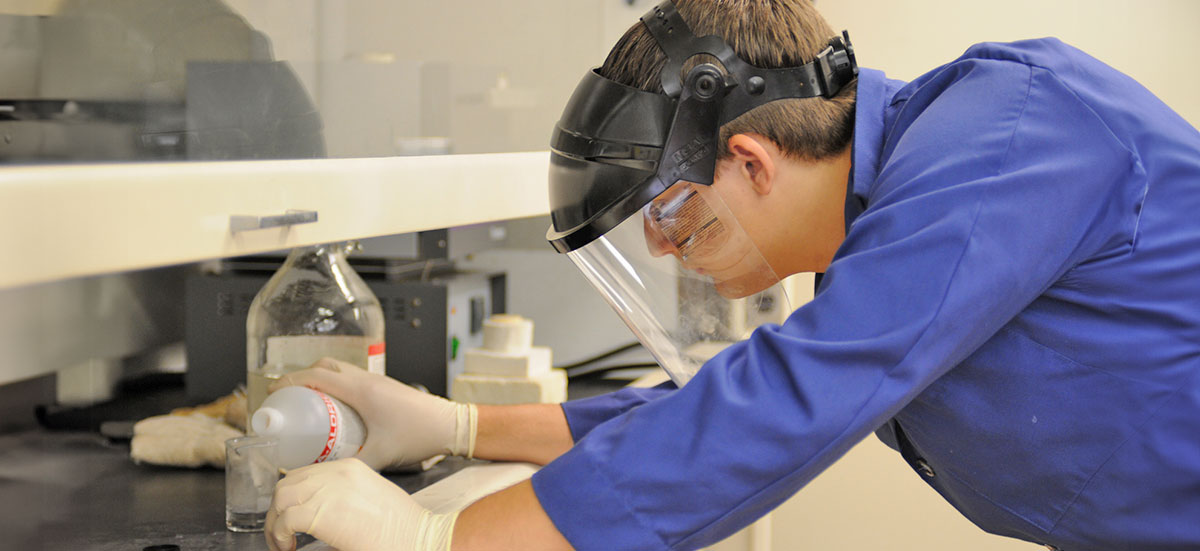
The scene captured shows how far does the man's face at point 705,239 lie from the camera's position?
3.40ft

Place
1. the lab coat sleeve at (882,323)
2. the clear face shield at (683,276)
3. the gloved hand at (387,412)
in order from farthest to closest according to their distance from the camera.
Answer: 1. the gloved hand at (387,412)
2. the clear face shield at (683,276)
3. the lab coat sleeve at (882,323)

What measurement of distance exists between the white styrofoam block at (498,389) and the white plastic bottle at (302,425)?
388mm

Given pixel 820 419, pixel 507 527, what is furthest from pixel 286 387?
pixel 820 419

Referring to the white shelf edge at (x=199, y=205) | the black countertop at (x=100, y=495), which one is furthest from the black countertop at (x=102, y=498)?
the white shelf edge at (x=199, y=205)

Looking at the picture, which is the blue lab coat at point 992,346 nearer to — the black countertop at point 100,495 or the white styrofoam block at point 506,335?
the black countertop at point 100,495

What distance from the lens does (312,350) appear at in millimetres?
1445

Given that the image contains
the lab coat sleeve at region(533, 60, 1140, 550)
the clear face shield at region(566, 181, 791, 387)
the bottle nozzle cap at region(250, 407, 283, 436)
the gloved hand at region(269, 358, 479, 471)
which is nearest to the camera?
the lab coat sleeve at region(533, 60, 1140, 550)

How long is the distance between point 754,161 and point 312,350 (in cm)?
74

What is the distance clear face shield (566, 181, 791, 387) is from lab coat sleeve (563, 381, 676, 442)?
0.51 feet

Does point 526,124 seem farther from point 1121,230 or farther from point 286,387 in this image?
point 1121,230

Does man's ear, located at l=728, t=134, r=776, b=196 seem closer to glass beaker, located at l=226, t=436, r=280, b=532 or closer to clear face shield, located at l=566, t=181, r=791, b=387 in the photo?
clear face shield, located at l=566, t=181, r=791, b=387

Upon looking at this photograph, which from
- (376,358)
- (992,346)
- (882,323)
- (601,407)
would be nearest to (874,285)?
(882,323)

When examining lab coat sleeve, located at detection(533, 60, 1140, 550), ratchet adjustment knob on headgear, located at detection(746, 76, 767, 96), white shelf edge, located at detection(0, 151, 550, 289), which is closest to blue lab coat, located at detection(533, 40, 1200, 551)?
lab coat sleeve, located at detection(533, 60, 1140, 550)

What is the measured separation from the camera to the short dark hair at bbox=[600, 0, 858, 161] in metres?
1.01
